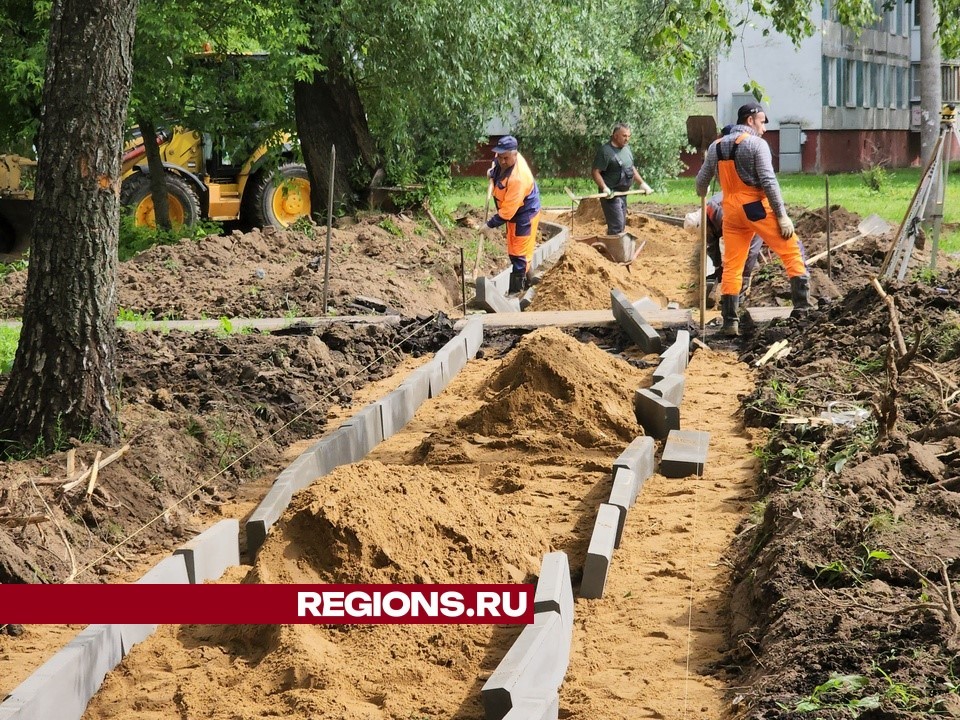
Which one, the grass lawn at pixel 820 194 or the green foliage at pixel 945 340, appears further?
the grass lawn at pixel 820 194

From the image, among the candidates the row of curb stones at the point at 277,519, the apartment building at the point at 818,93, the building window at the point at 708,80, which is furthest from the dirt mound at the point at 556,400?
the building window at the point at 708,80

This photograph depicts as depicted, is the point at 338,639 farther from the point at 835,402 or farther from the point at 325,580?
the point at 835,402

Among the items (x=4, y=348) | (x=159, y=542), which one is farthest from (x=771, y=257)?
(x=159, y=542)

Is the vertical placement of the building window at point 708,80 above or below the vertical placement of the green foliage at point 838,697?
above

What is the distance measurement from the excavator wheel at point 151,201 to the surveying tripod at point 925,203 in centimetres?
1064

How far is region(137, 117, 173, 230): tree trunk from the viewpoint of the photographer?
54.2 feet

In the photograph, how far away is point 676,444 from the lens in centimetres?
711

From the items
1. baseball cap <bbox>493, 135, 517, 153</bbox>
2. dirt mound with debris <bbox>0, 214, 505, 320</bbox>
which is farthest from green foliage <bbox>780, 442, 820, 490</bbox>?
baseball cap <bbox>493, 135, 517, 153</bbox>

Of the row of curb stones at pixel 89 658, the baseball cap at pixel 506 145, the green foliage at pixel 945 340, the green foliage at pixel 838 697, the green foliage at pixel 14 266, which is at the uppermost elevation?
the baseball cap at pixel 506 145

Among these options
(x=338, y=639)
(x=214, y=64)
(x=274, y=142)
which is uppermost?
(x=214, y=64)

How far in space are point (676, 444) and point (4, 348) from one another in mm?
5759

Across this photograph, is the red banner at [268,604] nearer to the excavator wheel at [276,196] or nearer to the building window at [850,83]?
the excavator wheel at [276,196]

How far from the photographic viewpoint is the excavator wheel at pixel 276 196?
18197 mm

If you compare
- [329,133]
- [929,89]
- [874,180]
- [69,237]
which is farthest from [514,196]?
[874,180]
